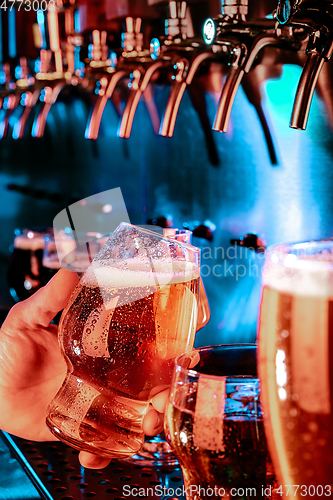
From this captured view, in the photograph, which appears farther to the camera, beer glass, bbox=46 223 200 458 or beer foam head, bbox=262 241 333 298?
beer glass, bbox=46 223 200 458

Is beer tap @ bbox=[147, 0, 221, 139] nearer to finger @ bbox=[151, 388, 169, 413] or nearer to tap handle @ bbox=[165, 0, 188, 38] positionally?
tap handle @ bbox=[165, 0, 188, 38]

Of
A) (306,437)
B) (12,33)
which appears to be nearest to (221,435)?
(306,437)

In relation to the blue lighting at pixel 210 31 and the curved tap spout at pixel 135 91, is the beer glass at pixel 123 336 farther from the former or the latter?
the curved tap spout at pixel 135 91

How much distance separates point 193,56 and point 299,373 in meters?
0.91

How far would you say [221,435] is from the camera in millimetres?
525

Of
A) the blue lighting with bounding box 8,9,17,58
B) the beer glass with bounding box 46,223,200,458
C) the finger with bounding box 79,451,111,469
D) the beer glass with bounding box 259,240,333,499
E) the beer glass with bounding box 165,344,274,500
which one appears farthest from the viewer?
the blue lighting with bounding box 8,9,17,58

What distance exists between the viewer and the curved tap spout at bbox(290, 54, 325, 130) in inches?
30.4

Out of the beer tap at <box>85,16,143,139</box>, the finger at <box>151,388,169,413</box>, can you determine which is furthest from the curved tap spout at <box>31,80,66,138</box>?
the finger at <box>151,388,169,413</box>

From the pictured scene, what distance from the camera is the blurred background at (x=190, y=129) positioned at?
1.12m

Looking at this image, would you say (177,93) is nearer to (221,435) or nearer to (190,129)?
(190,129)

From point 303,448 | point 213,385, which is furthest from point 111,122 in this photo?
point 303,448

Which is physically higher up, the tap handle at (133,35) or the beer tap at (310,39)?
the tap handle at (133,35)

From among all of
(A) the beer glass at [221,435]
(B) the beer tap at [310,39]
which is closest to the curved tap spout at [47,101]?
(B) the beer tap at [310,39]

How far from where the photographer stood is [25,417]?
965 mm
